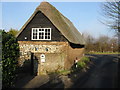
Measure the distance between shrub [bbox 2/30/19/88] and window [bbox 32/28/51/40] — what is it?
318 inches

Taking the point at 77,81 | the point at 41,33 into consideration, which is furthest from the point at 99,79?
the point at 41,33

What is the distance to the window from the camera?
17891 millimetres

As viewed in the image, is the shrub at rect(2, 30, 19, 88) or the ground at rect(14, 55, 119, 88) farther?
the ground at rect(14, 55, 119, 88)

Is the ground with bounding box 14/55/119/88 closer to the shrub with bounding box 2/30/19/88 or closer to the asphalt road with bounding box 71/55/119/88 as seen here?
the asphalt road with bounding box 71/55/119/88

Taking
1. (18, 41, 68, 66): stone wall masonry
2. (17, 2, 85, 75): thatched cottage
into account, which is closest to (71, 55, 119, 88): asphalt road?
(17, 2, 85, 75): thatched cottage

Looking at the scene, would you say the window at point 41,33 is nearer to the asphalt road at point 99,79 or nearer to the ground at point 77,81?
the ground at point 77,81

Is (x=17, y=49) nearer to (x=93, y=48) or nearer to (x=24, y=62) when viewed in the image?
(x=24, y=62)

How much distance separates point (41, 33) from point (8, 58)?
30.5 feet

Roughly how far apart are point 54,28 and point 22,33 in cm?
396

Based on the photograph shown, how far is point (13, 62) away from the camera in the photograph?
9.65 m

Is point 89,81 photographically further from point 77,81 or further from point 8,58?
point 8,58

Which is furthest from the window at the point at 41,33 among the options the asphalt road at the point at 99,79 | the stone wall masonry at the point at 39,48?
the asphalt road at the point at 99,79

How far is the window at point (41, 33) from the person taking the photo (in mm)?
17891

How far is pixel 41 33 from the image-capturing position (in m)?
18.2
